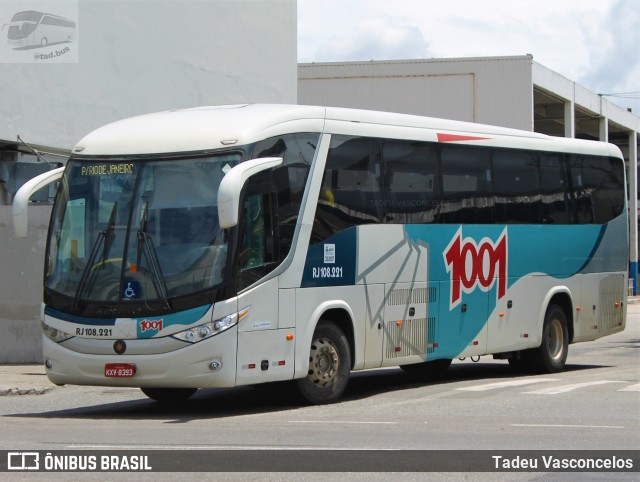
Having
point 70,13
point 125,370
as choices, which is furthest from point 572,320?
point 70,13

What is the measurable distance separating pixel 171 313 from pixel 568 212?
855cm

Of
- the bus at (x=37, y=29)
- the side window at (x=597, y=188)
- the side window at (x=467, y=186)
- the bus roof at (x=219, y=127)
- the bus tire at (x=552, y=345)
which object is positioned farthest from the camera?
the bus at (x=37, y=29)

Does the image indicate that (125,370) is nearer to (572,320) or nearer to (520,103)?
(572,320)

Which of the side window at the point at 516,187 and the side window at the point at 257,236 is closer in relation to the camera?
the side window at the point at 257,236

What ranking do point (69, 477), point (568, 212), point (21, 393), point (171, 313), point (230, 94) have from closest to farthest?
1. point (69, 477)
2. point (171, 313)
3. point (21, 393)
4. point (568, 212)
5. point (230, 94)

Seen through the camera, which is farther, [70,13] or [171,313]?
[70,13]

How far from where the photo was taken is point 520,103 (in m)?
42.2

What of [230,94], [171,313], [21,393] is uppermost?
[230,94]

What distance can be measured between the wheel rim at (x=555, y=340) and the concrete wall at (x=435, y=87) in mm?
23063

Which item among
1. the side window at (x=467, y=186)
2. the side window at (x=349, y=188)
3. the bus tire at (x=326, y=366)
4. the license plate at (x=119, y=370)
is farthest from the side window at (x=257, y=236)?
the side window at (x=467, y=186)

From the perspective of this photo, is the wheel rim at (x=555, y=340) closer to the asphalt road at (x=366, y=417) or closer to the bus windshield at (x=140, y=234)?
the asphalt road at (x=366, y=417)

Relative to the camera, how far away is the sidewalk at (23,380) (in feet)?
55.7

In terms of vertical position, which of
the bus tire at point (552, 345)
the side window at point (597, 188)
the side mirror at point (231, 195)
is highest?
the side window at point (597, 188)

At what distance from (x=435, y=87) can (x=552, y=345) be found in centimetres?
2566
